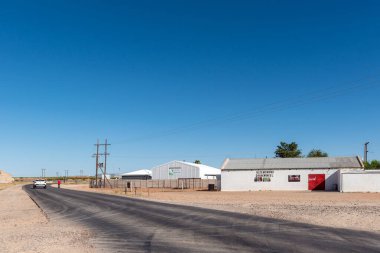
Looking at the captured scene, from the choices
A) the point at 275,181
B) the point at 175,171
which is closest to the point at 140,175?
the point at 175,171

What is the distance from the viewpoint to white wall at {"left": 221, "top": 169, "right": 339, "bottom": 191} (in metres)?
53.4

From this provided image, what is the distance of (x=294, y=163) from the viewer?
57.3 metres

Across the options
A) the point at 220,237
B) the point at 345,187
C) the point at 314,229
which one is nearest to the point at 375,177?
the point at 345,187

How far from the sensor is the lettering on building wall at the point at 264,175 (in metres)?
56.0

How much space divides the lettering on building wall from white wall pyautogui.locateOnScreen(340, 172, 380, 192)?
422 inches

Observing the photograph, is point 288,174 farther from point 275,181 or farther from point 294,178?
point 275,181

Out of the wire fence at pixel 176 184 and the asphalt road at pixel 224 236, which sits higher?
the asphalt road at pixel 224 236

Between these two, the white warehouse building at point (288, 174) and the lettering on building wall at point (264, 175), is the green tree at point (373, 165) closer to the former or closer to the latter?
the white warehouse building at point (288, 174)

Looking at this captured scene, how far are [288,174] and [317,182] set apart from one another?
4162mm

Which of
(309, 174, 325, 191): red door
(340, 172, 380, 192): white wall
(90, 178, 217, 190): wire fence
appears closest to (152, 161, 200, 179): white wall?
(90, 178, 217, 190): wire fence

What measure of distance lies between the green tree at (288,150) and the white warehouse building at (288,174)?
56560mm

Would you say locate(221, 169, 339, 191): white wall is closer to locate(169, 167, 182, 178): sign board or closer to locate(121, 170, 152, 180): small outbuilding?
locate(169, 167, 182, 178): sign board

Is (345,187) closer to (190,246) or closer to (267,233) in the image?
(267,233)

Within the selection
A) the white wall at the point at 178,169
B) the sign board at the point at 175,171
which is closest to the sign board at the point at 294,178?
the white wall at the point at 178,169
